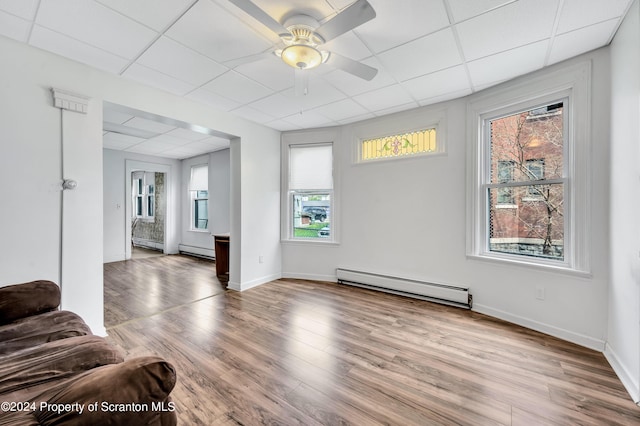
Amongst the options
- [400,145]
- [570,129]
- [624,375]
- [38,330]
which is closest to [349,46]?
[400,145]

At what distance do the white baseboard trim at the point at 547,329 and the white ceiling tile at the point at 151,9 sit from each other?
405 cm

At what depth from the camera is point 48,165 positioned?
2.37 metres

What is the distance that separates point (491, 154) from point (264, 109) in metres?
2.95

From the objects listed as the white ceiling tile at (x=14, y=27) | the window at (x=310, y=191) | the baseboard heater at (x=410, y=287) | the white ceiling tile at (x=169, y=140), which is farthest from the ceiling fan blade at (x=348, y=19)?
the white ceiling tile at (x=169, y=140)

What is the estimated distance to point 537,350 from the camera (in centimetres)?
243

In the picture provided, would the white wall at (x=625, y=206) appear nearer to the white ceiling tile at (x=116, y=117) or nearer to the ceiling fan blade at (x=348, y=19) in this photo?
the ceiling fan blade at (x=348, y=19)

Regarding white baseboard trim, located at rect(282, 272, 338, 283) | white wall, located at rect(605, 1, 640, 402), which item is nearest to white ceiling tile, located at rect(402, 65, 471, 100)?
white wall, located at rect(605, 1, 640, 402)

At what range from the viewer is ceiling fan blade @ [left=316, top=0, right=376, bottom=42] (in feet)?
4.91

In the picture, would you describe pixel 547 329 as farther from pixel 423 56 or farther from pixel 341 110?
pixel 341 110

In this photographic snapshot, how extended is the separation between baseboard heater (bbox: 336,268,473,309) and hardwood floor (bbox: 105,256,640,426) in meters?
0.15

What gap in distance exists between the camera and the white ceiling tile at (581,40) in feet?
6.95

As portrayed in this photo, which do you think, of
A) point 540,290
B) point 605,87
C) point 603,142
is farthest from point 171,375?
point 605,87

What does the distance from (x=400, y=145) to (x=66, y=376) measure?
4.04 meters

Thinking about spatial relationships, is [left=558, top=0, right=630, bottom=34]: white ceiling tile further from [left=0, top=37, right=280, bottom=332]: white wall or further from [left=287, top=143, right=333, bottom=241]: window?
[left=0, top=37, right=280, bottom=332]: white wall
